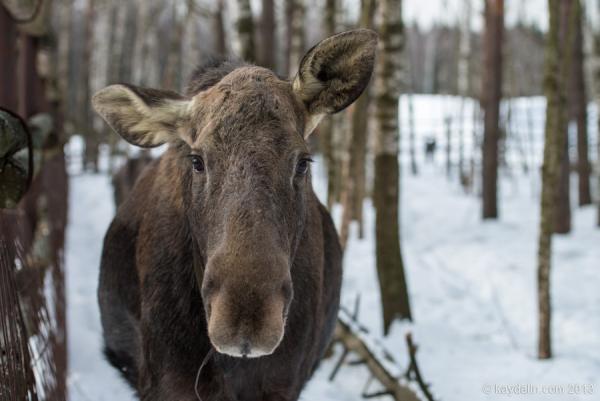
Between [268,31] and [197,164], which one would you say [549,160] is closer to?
[197,164]

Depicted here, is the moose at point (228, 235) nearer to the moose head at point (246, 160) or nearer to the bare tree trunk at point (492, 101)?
the moose head at point (246, 160)

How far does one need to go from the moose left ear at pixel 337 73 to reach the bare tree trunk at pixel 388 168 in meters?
3.93

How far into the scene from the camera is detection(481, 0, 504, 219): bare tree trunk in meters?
13.6

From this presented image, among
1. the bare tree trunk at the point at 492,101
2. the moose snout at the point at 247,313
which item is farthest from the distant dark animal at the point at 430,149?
the moose snout at the point at 247,313

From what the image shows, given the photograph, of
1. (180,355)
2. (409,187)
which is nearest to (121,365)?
(180,355)

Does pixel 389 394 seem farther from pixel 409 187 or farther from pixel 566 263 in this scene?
pixel 409 187

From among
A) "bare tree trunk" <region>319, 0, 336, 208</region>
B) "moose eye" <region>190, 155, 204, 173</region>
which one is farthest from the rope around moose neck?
"bare tree trunk" <region>319, 0, 336, 208</region>

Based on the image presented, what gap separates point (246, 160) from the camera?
259 cm

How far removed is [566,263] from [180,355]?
869 centimetres

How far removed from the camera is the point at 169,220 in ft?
11.3

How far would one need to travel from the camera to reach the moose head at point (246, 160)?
2.26 metres

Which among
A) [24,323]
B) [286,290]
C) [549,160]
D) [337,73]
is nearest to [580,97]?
[549,160]

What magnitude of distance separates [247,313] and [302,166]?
871 mm

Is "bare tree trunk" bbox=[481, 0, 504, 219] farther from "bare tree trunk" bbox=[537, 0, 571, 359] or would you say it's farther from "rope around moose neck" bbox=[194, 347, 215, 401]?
"rope around moose neck" bbox=[194, 347, 215, 401]
